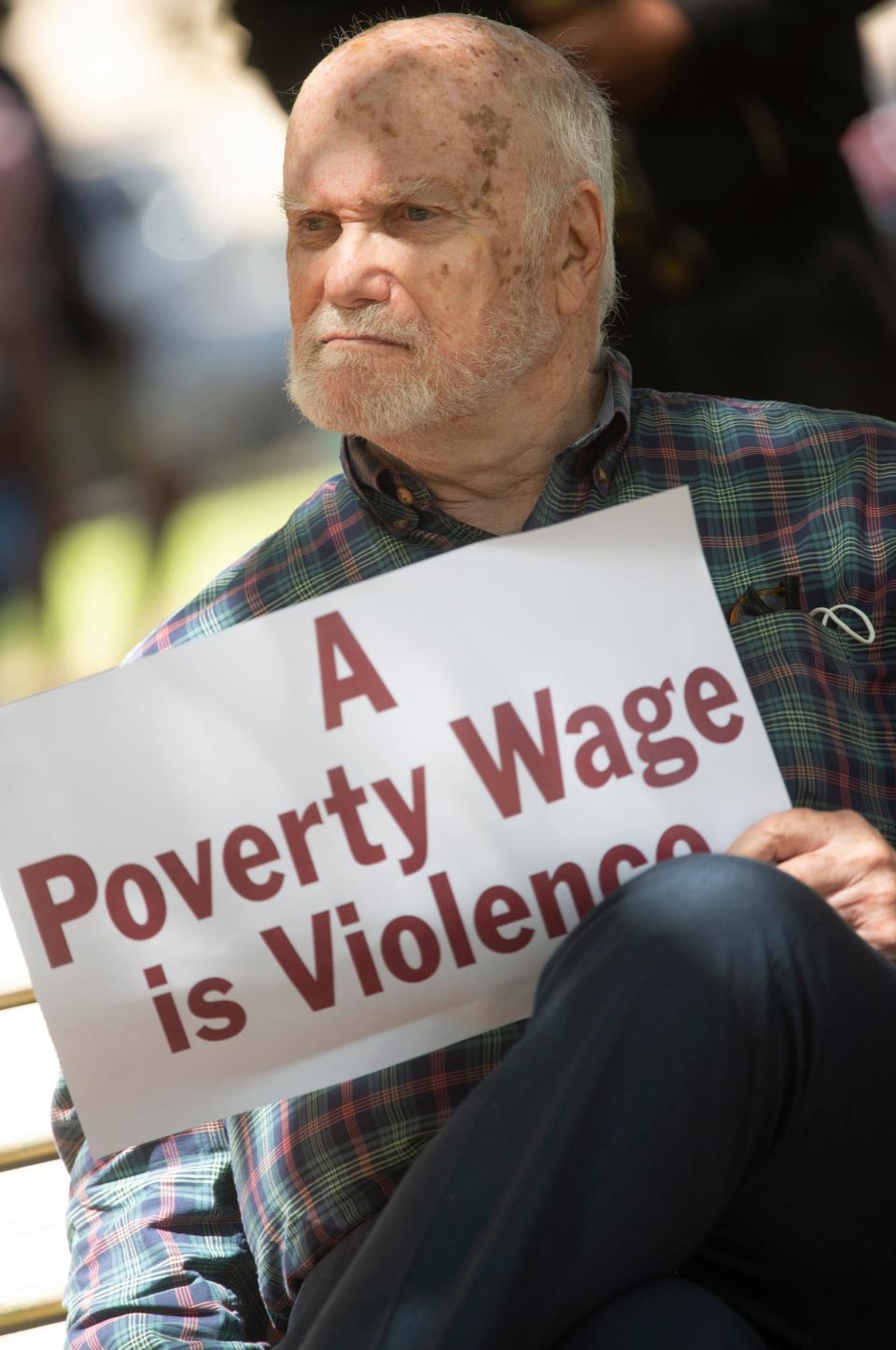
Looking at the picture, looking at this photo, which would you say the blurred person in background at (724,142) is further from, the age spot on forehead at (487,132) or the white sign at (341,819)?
the white sign at (341,819)

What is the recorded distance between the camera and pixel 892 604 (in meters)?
1.44

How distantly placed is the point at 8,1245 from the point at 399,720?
0.83 meters

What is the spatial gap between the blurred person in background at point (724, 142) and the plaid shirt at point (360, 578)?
1.97ft

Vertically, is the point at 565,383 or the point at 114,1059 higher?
the point at 565,383

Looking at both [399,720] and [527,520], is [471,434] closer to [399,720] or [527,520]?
[527,520]

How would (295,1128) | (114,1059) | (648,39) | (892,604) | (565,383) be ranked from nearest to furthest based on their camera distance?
(114,1059), (295,1128), (892,604), (565,383), (648,39)

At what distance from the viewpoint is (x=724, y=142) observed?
2076mm

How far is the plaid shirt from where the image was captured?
1.26 m

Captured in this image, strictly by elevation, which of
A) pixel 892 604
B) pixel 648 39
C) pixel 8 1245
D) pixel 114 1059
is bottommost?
pixel 8 1245

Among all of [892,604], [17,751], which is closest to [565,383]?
[892,604]

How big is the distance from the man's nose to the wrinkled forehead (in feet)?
0.20

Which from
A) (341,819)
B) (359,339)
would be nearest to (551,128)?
(359,339)

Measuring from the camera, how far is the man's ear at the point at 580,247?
5.15ft

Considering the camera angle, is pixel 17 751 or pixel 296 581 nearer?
pixel 17 751
